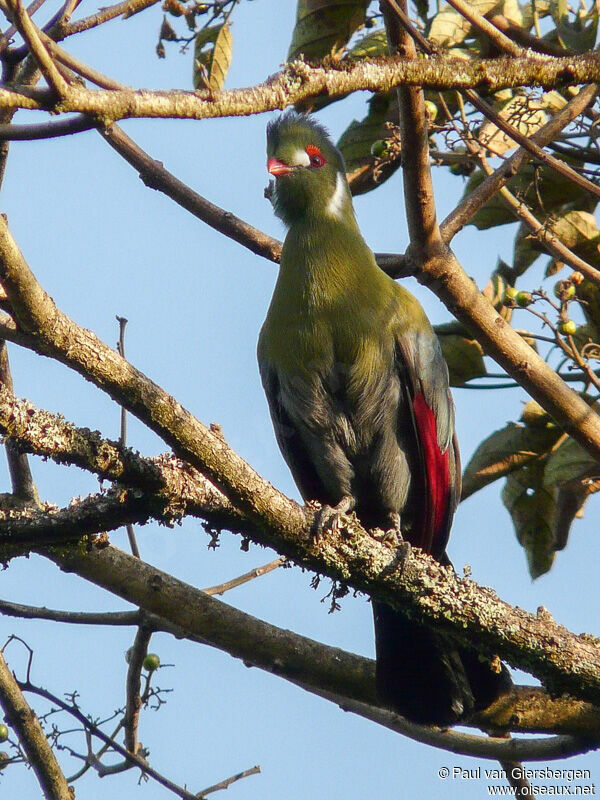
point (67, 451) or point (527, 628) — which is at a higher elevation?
point (67, 451)

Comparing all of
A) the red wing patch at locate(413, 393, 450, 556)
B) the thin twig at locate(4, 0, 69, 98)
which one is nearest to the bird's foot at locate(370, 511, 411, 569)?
the red wing patch at locate(413, 393, 450, 556)

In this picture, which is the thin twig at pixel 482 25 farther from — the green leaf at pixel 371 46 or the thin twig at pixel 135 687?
the thin twig at pixel 135 687

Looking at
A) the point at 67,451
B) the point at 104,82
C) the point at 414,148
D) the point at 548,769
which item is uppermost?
the point at 104,82

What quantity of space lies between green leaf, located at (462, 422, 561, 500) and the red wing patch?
255 millimetres

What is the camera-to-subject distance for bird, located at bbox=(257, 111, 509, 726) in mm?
3834

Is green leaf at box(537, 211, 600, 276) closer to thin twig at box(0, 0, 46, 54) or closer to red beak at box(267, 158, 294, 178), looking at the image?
red beak at box(267, 158, 294, 178)

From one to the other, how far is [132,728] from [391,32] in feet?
8.64

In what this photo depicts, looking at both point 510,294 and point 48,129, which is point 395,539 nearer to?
point 510,294

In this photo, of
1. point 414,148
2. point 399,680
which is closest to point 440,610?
point 399,680

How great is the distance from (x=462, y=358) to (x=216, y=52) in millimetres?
1695

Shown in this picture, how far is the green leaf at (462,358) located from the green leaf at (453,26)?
4.01ft

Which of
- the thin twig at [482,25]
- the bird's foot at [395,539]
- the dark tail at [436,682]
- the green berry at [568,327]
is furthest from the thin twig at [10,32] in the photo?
the dark tail at [436,682]

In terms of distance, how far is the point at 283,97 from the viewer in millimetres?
2270

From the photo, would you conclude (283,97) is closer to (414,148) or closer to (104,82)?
(414,148)
